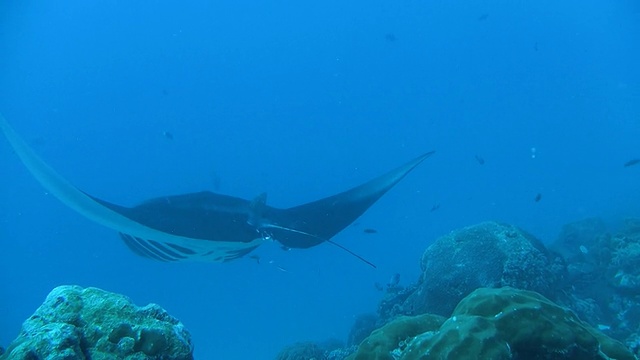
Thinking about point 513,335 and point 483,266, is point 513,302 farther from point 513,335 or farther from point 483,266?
point 483,266

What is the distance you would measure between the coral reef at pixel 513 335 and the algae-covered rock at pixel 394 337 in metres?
0.50

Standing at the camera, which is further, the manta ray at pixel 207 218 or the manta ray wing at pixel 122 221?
the manta ray at pixel 207 218

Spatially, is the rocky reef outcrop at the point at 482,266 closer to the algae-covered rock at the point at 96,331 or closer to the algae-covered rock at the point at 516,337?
the algae-covered rock at the point at 516,337

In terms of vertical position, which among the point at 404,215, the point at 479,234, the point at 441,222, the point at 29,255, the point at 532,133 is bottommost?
the point at 479,234

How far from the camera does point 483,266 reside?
23.5ft

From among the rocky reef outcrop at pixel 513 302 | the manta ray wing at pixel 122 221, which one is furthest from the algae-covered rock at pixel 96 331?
the manta ray wing at pixel 122 221

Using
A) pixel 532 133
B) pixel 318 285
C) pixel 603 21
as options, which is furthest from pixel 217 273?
pixel 603 21

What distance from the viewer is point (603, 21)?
A: 352 feet

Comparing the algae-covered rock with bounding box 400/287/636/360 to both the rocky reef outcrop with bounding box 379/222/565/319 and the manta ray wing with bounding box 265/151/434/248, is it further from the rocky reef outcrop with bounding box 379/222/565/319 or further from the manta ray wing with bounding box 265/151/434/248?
the rocky reef outcrop with bounding box 379/222/565/319

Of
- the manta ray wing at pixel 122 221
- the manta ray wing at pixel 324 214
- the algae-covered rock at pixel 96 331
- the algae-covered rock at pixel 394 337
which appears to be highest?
the manta ray wing at pixel 122 221

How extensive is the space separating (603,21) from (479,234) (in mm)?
128674

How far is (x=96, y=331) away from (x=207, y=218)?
360cm

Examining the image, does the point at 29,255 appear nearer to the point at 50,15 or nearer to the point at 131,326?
the point at 50,15

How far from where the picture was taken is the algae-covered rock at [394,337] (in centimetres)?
346
